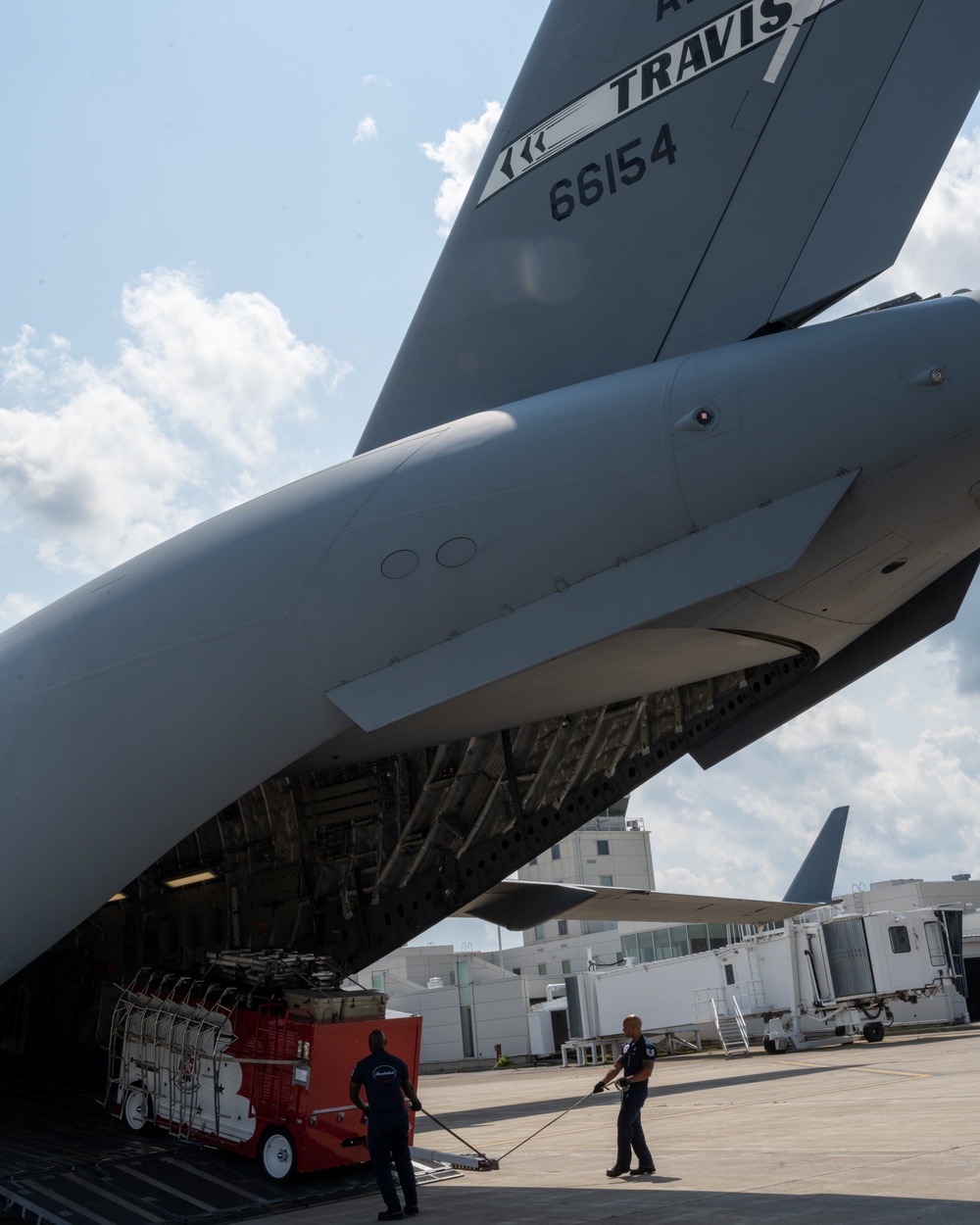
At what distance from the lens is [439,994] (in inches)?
1544

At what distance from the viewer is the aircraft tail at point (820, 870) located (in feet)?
83.2

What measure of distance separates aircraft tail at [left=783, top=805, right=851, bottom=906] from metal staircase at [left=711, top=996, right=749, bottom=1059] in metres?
2.73

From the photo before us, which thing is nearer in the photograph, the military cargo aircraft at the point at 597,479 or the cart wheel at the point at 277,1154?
the military cargo aircraft at the point at 597,479

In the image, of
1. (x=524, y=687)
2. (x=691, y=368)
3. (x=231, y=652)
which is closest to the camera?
(x=691, y=368)

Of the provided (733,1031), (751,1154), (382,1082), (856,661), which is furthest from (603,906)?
(382,1082)

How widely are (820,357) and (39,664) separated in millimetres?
5908

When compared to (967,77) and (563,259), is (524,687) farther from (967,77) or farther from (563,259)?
(967,77)

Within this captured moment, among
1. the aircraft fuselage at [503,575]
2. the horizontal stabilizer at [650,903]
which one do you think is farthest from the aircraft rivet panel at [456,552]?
the horizontal stabilizer at [650,903]

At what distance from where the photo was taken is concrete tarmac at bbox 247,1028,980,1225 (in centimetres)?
646

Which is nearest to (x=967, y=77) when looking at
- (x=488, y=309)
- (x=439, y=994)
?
(x=488, y=309)

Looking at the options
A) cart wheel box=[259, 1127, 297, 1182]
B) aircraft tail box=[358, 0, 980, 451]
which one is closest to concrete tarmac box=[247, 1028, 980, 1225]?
cart wheel box=[259, 1127, 297, 1182]

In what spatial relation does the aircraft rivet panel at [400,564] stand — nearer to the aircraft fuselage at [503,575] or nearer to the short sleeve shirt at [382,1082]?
the aircraft fuselage at [503,575]

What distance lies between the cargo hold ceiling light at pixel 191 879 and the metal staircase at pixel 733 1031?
47.2ft

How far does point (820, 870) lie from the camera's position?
25.5m
